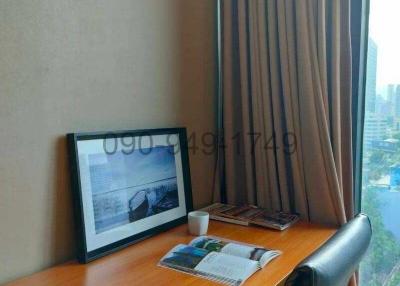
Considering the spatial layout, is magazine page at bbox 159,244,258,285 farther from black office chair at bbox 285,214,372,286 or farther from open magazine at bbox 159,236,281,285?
black office chair at bbox 285,214,372,286

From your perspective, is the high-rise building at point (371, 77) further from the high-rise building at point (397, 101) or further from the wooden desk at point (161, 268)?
the wooden desk at point (161, 268)

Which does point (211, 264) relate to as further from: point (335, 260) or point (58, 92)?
point (58, 92)

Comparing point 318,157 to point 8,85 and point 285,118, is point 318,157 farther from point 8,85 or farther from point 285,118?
point 8,85

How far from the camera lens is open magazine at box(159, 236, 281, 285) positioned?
114cm

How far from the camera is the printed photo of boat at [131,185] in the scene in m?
1.29

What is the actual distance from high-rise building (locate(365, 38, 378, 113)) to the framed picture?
0.86 m

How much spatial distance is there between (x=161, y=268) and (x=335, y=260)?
54 cm

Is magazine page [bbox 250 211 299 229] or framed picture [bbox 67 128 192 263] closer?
framed picture [bbox 67 128 192 263]

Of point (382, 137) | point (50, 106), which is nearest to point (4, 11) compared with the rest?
point (50, 106)

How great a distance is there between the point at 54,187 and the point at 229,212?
82cm

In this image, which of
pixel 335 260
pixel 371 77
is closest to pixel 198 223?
pixel 335 260

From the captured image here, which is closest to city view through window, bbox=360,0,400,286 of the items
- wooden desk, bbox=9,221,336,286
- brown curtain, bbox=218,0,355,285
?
brown curtain, bbox=218,0,355,285

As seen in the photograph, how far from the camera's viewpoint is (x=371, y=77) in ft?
5.67

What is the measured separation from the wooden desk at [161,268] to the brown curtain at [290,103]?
206mm
